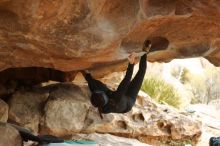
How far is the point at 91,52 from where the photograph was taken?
6.98 m

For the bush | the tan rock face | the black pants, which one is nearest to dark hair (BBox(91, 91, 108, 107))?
the black pants

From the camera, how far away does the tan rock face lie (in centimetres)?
606

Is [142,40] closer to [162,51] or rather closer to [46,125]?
[162,51]

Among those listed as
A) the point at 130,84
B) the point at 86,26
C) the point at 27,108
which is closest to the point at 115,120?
the point at 27,108

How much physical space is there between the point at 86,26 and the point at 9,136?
2.29 metres

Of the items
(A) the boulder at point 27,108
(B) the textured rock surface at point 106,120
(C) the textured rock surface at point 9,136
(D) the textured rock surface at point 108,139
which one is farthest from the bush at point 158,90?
(C) the textured rock surface at point 9,136

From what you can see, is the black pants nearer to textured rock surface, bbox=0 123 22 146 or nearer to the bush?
textured rock surface, bbox=0 123 22 146

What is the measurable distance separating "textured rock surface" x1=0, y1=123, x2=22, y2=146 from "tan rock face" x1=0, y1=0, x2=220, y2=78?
3.60 ft

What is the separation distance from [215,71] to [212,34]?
2749 cm

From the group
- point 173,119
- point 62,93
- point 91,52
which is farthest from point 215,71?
point 91,52

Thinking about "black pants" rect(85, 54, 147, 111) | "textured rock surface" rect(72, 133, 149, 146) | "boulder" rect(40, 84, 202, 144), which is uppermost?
"black pants" rect(85, 54, 147, 111)

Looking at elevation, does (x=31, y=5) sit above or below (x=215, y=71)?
above

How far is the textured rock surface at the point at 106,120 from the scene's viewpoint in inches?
389

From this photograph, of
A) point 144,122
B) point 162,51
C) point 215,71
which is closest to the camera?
point 162,51
